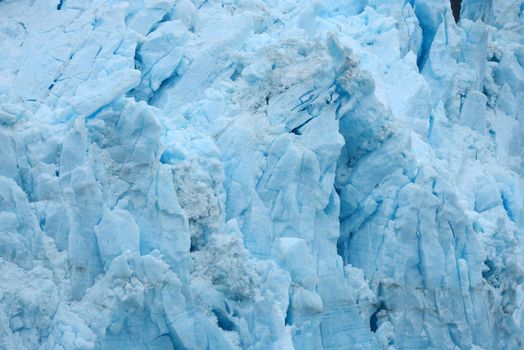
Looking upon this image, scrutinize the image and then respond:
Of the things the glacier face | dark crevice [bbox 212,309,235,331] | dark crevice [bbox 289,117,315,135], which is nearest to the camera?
the glacier face

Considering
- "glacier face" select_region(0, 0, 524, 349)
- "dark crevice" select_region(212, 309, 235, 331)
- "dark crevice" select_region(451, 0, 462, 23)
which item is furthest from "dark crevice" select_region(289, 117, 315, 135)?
"dark crevice" select_region(451, 0, 462, 23)

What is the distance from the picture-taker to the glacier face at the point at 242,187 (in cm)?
721

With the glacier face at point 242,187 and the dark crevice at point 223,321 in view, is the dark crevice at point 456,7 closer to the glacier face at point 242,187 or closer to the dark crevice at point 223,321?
the glacier face at point 242,187

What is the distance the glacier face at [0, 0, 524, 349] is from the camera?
721 cm

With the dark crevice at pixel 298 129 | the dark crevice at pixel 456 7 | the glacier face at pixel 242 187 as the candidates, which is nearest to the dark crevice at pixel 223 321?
the glacier face at pixel 242 187

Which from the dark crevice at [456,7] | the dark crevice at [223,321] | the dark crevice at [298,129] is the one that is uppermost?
the dark crevice at [298,129]

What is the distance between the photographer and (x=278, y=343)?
7.47m

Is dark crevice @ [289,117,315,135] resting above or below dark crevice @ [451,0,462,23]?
above

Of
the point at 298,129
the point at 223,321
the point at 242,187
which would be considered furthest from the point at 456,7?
the point at 223,321

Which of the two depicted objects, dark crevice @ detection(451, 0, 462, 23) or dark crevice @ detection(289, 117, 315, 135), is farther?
dark crevice @ detection(451, 0, 462, 23)

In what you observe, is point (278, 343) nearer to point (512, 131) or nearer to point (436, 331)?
point (436, 331)

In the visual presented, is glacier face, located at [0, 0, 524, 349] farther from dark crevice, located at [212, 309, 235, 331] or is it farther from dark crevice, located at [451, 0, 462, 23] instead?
dark crevice, located at [451, 0, 462, 23]

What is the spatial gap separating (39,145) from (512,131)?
21.6 ft

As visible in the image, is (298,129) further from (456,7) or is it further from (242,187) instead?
(456,7)
